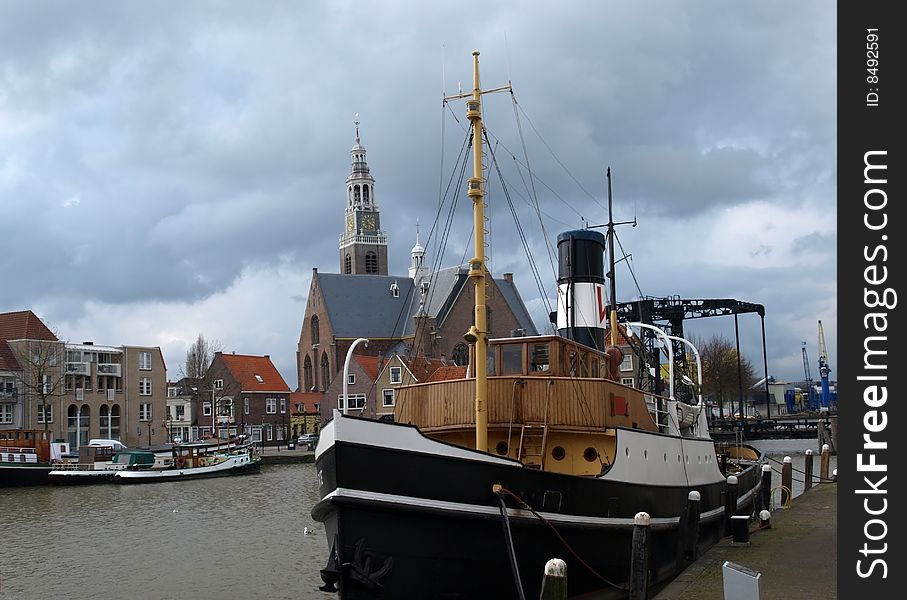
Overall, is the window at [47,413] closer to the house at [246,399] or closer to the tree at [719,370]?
the house at [246,399]

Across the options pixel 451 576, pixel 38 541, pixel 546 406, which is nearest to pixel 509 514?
pixel 451 576

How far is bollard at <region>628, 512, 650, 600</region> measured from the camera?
12.9 m

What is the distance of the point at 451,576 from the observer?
1205 cm

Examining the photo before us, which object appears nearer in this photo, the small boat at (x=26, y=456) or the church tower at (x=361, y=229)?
the small boat at (x=26, y=456)

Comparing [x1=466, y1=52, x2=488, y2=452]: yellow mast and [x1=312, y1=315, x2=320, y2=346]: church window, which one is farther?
[x1=312, y1=315, x2=320, y2=346]: church window

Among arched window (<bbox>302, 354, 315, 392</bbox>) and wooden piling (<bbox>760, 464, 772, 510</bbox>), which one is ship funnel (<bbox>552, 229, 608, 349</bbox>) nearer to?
wooden piling (<bbox>760, 464, 772, 510</bbox>)

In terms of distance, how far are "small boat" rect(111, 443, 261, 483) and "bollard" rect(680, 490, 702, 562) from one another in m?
37.1

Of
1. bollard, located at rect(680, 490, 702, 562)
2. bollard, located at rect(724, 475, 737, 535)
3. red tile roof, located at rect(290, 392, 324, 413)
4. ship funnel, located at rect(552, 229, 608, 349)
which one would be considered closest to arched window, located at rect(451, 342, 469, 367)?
red tile roof, located at rect(290, 392, 324, 413)

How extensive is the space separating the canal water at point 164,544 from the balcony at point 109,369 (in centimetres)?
2321

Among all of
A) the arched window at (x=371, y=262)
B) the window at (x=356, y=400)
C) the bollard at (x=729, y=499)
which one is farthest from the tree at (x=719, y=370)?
the bollard at (x=729, y=499)

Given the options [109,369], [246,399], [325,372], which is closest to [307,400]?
[325,372]

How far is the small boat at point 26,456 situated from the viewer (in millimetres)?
46344

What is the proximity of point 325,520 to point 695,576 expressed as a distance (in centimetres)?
608
